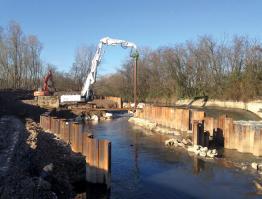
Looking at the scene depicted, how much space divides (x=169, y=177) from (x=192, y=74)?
60.5m

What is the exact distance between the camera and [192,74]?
75000mm

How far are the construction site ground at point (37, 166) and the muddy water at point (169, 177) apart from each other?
1.31 metres

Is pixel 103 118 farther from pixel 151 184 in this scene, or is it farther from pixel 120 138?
pixel 151 184

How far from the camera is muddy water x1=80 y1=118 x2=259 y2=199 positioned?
13570 mm

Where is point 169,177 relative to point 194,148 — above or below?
below

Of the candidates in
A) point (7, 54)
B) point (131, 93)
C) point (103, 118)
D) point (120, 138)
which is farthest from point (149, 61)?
point (120, 138)

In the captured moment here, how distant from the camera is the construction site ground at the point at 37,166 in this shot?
10734 mm

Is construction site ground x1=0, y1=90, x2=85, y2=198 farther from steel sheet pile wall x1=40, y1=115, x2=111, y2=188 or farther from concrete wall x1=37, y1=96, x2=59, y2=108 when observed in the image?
concrete wall x1=37, y1=96, x2=59, y2=108

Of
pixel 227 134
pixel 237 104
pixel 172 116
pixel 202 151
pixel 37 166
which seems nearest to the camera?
pixel 37 166

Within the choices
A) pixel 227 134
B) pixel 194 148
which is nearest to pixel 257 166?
pixel 194 148

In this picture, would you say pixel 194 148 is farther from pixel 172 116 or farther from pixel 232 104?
pixel 232 104

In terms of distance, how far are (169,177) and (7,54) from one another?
60.0m

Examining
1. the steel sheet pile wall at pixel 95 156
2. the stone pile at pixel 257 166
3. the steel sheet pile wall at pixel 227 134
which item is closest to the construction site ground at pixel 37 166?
the steel sheet pile wall at pixel 95 156

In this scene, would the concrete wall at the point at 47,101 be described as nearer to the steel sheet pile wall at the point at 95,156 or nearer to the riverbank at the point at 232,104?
the riverbank at the point at 232,104
